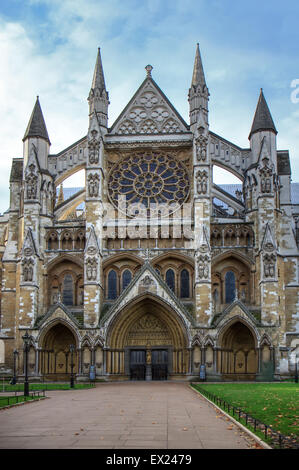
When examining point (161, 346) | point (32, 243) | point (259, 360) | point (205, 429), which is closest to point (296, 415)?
point (205, 429)

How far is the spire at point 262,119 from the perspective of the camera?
4778 centimetres

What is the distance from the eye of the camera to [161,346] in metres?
45.8

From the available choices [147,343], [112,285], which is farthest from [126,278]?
[147,343]

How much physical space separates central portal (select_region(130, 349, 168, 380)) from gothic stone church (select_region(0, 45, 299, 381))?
3.3 inches

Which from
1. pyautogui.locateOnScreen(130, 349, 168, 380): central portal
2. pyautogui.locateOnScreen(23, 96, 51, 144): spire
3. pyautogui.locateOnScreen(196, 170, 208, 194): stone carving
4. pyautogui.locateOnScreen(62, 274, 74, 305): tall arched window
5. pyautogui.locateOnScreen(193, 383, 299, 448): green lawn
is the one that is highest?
pyautogui.locateOnScreen(23, 96, 51, 144): spire

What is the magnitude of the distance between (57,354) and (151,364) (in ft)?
23.8

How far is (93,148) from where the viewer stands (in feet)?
156

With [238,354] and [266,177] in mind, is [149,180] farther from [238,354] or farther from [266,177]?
[238,354]

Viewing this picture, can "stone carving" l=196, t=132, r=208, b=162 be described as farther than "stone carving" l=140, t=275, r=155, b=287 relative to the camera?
Yes

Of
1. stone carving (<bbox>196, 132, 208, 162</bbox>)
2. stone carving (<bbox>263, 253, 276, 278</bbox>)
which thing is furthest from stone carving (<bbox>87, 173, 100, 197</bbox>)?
stone carving (<bbox>263, 253, 276, 278</bbox>)

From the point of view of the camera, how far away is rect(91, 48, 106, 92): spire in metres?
50.2

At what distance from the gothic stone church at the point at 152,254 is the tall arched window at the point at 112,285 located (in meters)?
0.08

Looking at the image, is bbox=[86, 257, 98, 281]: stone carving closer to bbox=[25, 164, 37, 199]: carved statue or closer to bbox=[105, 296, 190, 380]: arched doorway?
bbox=[105, 296, 190, 380]: arched doorway

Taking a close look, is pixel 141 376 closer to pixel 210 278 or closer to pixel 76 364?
pixel 76 364
